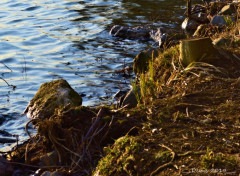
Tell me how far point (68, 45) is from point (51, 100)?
4.75 metres

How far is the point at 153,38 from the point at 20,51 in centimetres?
365

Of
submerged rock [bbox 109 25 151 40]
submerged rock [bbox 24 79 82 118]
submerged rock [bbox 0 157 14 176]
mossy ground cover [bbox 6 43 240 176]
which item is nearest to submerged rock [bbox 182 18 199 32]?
submerged rock [bbox 109 25 151 40]

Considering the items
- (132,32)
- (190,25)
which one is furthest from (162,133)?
(190,25)

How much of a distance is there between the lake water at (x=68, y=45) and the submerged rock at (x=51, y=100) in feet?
0.91

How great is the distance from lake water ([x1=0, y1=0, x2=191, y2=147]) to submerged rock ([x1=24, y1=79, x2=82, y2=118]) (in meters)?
0.28

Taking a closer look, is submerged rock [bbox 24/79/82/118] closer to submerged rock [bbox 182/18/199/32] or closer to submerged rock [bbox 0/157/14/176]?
submerged rock [bbox 0/157/14/176]

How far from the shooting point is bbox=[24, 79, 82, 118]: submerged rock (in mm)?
6742

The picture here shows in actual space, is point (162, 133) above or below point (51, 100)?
above

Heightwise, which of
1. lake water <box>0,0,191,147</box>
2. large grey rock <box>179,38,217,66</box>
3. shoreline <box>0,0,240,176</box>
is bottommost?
lake water <box>0,0,191,147</box>

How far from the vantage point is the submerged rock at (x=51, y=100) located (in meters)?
6.74

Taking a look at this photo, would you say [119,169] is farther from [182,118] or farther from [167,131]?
[182,118]

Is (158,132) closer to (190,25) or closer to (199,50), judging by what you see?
(199,50)

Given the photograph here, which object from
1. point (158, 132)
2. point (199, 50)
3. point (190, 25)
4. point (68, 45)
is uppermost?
point (199, 50)

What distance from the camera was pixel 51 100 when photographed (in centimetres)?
685
